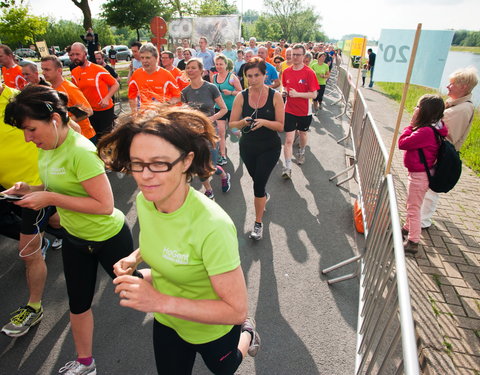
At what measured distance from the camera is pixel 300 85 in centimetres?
576

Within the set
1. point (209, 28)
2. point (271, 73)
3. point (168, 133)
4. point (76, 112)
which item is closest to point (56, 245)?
point (76, 112)

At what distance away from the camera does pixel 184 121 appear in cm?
148

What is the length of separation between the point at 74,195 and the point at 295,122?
4.66m

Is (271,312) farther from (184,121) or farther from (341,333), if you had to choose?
(184,121)

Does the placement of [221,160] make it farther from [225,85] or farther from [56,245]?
[56,245]

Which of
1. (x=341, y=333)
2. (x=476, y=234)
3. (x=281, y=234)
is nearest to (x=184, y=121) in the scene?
(x=341, y=333)

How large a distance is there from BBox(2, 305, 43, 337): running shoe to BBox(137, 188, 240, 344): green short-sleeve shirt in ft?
6.57

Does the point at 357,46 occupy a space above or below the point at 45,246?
above

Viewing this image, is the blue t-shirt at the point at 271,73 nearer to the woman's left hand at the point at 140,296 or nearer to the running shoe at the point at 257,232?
the running shoe at the point at 257,232

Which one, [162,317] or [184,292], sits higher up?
[184,292]

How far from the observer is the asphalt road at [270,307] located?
2514mm

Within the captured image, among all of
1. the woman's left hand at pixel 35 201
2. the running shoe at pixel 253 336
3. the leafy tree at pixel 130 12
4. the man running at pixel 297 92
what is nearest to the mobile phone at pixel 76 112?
the woman's left hand at pixel 35 201

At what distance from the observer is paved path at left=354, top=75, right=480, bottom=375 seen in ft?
8.38

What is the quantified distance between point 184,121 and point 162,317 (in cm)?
115
